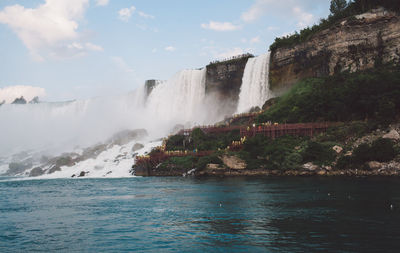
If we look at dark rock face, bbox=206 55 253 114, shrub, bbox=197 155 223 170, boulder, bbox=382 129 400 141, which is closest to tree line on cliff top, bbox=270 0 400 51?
dark rock face, bbox=206 55 253 114

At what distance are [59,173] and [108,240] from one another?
198 ft

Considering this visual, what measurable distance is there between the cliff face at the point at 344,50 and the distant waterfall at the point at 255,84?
2.03 metres

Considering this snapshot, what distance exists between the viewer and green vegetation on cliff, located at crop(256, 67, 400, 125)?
4447 cm

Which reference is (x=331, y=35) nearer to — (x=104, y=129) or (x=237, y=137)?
(x=237, y=137)

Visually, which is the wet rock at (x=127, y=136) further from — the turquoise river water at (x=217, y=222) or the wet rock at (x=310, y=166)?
the turquoise river water at (x=217, y=222)

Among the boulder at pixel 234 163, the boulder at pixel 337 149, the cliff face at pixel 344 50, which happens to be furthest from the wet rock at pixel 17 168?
the boulder at pixel 337 149

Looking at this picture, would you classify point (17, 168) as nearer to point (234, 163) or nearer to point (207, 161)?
point (207, 161)

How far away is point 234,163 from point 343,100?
16.1m

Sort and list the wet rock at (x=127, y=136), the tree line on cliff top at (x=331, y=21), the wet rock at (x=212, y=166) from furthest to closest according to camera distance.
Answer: the wet rock at (x=127, y=136)
the tree line on cliff top at (x=331, y=21)
the wet rock at (x=212, y=166)

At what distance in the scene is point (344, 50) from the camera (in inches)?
2468

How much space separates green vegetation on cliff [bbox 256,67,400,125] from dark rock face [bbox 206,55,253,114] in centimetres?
1991

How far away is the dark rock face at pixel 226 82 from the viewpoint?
82438 mm

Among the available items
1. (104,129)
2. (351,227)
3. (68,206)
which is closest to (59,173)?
(104,129)

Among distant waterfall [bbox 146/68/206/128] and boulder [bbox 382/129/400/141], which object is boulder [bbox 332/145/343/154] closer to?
boulder [bbox 382/129/400/141]
